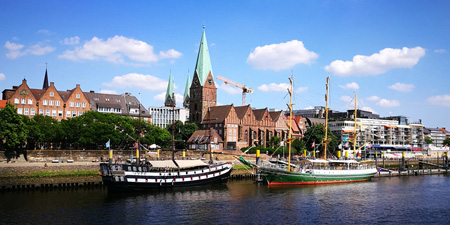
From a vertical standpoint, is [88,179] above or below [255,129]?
below

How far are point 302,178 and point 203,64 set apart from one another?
89.1m

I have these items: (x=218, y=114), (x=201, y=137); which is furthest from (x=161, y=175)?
(x=218, y=114)

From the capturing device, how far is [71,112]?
127688 millimetres

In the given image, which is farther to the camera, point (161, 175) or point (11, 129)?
point (11, 129)

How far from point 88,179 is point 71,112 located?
5958cm

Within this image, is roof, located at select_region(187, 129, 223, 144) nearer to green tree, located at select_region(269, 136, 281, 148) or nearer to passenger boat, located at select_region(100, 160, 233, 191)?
green tree, located at select_region(269, 136, 281, 148)

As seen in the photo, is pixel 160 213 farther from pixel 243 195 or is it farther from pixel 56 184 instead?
pixel 56 184

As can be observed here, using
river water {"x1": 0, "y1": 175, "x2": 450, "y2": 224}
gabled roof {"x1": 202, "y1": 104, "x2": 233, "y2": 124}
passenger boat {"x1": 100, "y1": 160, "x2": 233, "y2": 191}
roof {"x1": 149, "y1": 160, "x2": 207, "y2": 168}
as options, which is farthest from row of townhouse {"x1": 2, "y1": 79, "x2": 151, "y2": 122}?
river water {"x1": 0, "y1": 175, "x2": 450, "y2": 224}

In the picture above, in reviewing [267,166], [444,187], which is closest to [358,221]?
[267,166]

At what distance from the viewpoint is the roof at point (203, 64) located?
16025 cm

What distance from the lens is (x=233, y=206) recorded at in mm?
53781

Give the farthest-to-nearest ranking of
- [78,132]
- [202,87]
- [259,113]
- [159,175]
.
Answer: [259,113]
[202,87]
[78,132]
[159,175]

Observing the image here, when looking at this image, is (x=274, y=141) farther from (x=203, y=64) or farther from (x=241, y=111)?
(x=203, y=64)

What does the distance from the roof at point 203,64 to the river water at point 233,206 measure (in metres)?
90.6
